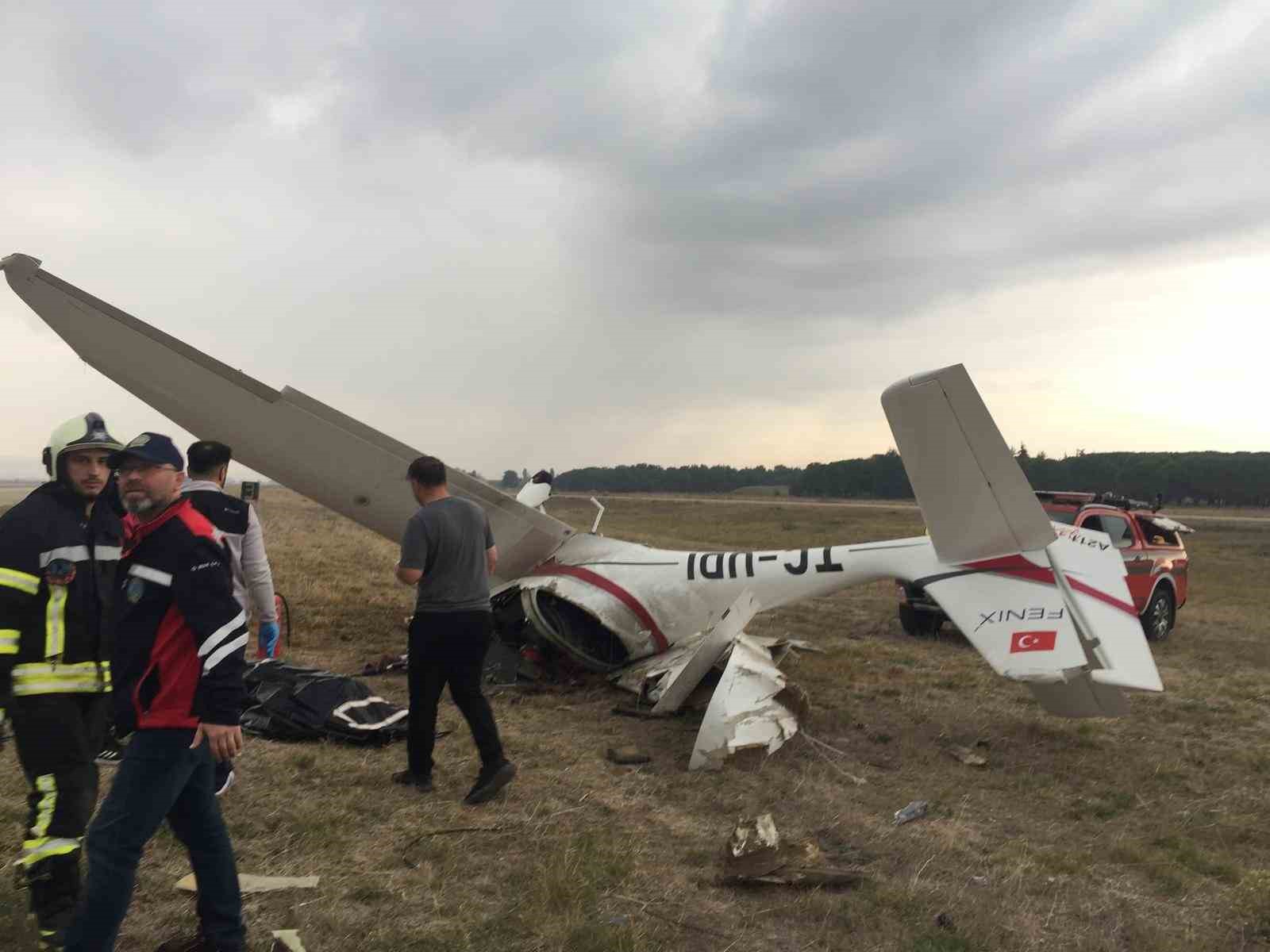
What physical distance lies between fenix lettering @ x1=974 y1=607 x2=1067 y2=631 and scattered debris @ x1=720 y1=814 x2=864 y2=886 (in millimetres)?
2387

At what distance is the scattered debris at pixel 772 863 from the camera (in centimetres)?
376

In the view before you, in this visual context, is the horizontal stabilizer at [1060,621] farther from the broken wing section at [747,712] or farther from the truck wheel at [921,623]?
the truck wheel at [921,623]

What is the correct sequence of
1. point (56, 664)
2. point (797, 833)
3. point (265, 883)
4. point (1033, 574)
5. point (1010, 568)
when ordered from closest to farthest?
point (56, 664)
point (265, 883)
point (797, 833)
point (1033, 574)
point (1010, 568)

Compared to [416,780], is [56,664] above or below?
above

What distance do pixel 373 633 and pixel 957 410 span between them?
22.6 feet

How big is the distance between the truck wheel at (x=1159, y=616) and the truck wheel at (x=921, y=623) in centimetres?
278

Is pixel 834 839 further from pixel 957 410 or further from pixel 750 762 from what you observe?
pixel 957 410

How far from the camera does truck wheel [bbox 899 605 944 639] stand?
11367 millimetres

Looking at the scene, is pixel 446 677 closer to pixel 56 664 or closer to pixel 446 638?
pixel 446 638

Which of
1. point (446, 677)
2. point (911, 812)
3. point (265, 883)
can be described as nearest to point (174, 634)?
point (265, 883)

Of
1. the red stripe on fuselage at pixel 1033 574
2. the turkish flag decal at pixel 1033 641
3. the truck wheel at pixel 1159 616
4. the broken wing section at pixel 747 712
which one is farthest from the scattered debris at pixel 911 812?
the truck wheel at pixel 1159 616

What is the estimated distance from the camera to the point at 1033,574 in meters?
5.77

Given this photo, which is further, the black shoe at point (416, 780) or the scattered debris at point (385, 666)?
the scattered debris at point (385, 666)

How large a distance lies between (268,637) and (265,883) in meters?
2.07
